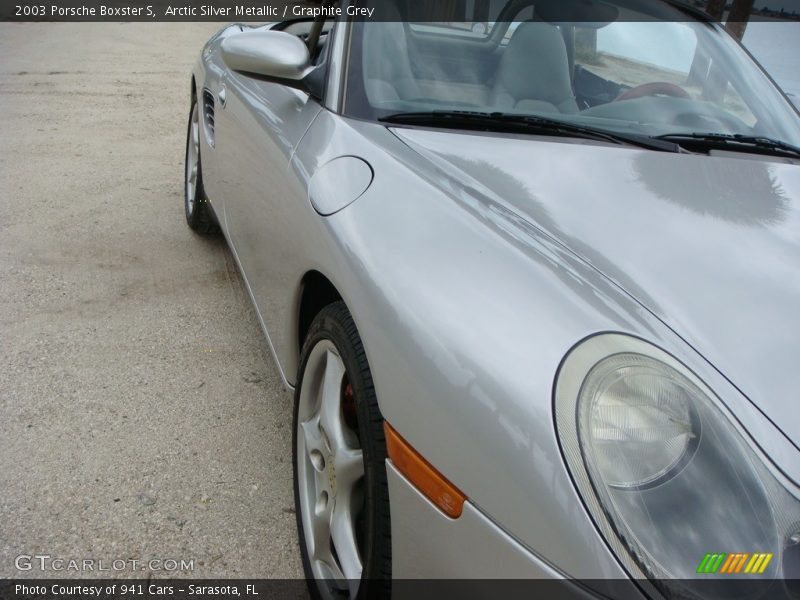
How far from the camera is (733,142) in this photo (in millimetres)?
1976

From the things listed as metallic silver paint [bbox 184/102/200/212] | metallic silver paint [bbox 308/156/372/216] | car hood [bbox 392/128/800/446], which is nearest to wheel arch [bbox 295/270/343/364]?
metallic silver paint [bbox 308/156/372/216]

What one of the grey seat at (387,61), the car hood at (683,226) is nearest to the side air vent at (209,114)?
the grey seat at (387,61)

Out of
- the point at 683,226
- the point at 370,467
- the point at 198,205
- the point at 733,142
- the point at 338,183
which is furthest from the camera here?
the point at 198,205

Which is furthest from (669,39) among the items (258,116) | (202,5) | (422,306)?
(202,5)

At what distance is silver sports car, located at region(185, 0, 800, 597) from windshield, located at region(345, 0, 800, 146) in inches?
0.4

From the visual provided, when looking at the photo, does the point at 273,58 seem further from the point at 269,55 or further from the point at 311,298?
the point at 311,298

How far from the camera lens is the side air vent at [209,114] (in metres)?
3.13

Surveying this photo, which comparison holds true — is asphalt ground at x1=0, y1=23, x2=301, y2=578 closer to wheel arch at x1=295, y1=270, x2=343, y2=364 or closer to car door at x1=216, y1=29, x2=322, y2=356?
car door at x1=216, y1=29, x2=322, y2=356

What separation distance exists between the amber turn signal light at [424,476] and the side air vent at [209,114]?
2189mm

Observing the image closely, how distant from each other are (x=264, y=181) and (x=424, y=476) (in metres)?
1.28

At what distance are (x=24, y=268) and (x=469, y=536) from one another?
10.1 feet

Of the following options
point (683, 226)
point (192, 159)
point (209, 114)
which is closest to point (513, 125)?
point (683, 226)

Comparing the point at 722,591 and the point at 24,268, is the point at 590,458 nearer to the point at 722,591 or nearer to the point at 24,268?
the point at 722,591

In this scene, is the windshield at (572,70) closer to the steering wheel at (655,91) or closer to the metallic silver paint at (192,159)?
the steering wheel at (655,91)
